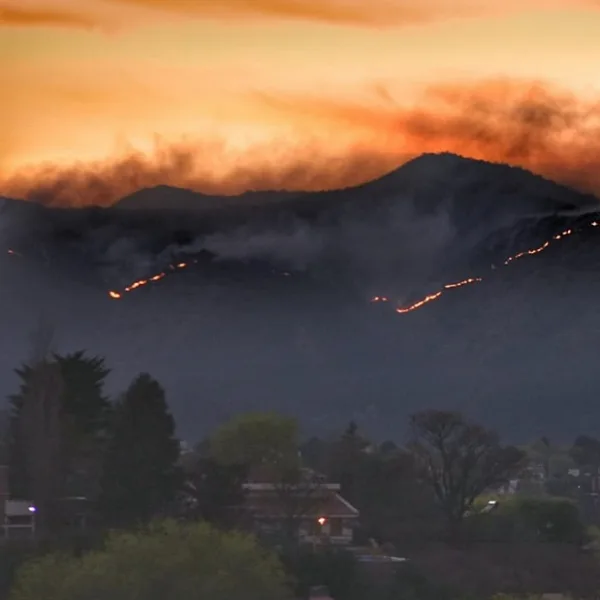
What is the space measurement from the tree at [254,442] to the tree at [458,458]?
0.51m

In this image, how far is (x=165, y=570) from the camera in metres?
6.33

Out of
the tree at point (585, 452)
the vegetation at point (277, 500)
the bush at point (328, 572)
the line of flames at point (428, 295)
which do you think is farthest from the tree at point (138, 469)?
the tree at point (585, 452)

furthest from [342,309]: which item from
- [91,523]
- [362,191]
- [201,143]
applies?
→ [91,523]

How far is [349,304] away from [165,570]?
134 centimetres

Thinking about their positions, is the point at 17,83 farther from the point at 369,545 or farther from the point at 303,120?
the point at 369,545

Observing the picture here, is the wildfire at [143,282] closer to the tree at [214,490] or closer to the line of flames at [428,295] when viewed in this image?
the line of flames at [428,295]

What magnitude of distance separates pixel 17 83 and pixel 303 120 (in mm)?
1175

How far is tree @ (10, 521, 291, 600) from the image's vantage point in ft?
20.3

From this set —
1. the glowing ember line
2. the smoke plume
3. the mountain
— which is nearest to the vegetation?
Answer: the mountain

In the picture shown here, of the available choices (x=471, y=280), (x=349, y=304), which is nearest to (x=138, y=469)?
(x=349, y=304)

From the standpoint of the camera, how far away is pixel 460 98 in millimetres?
6344

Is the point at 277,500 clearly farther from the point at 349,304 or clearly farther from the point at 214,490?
the point at 349,304

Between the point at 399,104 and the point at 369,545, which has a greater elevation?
the point at 399,104

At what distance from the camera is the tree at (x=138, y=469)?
629 cm
